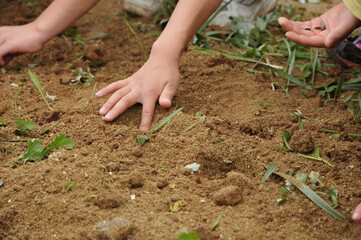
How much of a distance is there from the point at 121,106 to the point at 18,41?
0.91 meters

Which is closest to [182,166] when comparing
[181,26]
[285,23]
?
[181,26]

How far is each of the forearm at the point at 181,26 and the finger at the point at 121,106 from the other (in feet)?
0.97

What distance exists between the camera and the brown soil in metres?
1.48

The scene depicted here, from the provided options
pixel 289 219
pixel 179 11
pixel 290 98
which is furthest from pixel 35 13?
pixel 289 219

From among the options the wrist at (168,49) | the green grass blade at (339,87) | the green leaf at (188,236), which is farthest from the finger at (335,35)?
the green leaf at (188,236)

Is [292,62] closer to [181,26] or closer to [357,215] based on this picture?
[181,26]

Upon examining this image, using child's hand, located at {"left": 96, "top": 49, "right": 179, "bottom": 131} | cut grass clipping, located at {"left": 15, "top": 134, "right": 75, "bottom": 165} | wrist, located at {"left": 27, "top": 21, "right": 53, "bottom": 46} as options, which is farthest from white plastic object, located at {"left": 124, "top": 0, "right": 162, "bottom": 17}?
cut grass clipping, located at {"left": 15, "top": 134, "right": 75, "bottom": 165}

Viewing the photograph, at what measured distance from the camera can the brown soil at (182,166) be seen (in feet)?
4.84

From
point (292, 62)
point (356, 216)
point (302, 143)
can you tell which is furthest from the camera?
point (292, 62)

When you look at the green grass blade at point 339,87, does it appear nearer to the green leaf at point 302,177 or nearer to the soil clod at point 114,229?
the green leaf at point 302,177

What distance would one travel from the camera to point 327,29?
89.9 inches

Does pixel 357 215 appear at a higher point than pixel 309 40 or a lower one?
lower

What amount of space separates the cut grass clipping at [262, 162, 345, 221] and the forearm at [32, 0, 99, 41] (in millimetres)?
1578

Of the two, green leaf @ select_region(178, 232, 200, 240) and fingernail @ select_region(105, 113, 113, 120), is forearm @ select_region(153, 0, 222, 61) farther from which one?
green leaf @ select_region(178, 232, 200, 240)
